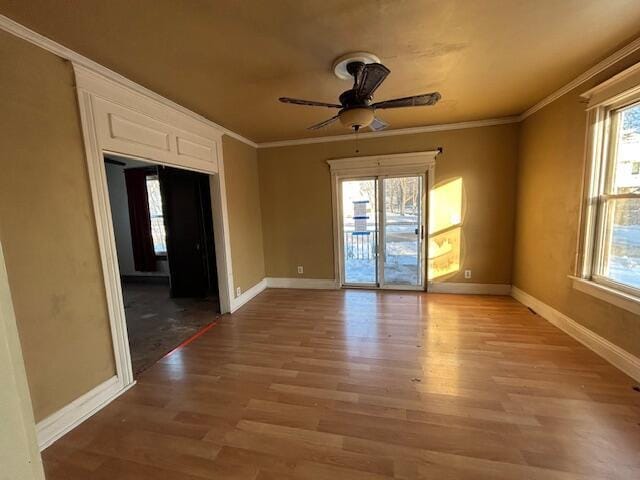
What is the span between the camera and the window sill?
7.11ft

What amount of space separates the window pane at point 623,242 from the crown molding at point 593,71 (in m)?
1.12

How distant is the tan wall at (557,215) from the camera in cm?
244

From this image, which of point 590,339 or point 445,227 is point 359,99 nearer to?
point 445,227

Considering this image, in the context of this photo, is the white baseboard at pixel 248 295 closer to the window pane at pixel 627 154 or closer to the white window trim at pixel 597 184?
the white window trim at pixel 597 184

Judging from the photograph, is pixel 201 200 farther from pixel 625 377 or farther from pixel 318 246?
pixel 625 377

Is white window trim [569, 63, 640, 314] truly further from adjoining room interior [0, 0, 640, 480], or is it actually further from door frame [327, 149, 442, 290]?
door frame [327, 149, 442, 290]

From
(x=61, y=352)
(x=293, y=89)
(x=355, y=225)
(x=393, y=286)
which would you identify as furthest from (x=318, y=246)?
(x=61, y=352)

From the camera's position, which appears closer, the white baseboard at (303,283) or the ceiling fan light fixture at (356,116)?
the ceiling fan light fixture at (356,116)

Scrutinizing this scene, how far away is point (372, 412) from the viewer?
6.30ft

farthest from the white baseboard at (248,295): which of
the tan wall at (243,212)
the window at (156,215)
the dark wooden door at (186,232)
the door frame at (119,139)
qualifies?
the window at (156,215)

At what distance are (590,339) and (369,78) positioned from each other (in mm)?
3011

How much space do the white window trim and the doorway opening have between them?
13.3ft

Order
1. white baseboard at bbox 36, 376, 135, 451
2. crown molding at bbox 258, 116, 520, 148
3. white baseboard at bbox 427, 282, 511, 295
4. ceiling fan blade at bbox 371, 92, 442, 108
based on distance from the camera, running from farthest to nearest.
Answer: white baseboard at bbox 427, 282, 511, 295, crown molding at bbox 258, 116, 520, 148, ceiling fan blade at bbox 371, 92, 442, 108, white baseboard at bbox 36, 376, 135, 451

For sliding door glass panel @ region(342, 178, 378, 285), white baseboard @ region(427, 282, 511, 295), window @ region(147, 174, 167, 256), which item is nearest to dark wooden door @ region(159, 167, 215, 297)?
window @ region(147, 174, 167, 256)
